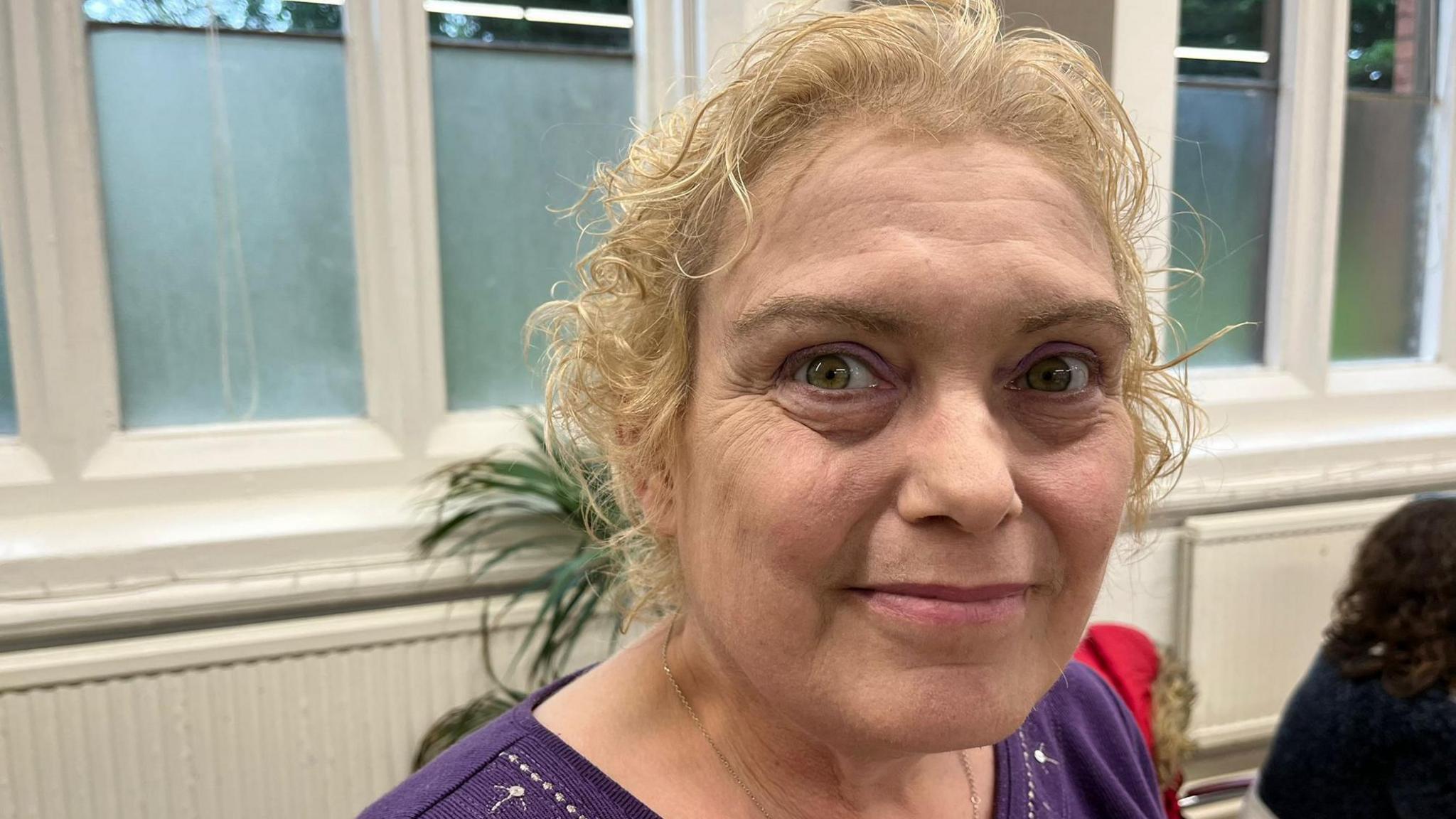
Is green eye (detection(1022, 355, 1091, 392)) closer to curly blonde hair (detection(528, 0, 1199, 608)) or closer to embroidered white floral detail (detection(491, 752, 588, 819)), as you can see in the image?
curly blonde hair (detection(528, 0, 1199, 608))

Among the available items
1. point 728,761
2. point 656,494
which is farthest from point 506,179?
point 728,761

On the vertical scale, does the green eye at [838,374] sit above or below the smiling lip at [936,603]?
above

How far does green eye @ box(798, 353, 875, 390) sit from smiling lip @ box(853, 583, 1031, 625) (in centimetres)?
15

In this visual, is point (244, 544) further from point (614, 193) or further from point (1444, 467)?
point (1444, 467)

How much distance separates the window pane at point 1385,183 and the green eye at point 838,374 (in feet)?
11.7

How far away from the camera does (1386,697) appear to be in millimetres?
1839

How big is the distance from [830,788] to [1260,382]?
301cm

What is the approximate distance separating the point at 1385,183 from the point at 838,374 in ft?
12.3

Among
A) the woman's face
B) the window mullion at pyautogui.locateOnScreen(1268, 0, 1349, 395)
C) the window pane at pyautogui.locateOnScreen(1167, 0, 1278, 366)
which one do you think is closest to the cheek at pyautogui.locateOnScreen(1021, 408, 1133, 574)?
the woman's face

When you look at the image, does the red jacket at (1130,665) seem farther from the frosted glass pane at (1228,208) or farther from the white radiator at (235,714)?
the frosted glass pane at (1228,208)

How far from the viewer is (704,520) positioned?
0.70 metres

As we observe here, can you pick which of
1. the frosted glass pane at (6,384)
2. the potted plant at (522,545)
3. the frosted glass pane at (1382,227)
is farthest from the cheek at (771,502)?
the frosted glass pane at (1382,227)

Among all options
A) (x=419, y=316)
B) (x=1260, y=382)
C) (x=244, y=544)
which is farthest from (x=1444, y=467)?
(x=244, y=544)

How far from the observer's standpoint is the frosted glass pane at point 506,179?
2471mm
